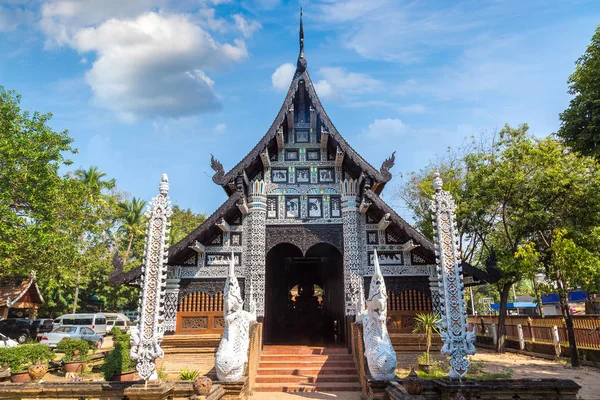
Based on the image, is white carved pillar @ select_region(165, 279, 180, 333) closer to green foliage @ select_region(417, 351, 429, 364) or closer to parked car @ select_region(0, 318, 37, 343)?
green foliage @ select_region(417, 351, 429, 364)

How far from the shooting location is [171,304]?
1085 cm

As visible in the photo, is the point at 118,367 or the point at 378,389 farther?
the point at 118,367

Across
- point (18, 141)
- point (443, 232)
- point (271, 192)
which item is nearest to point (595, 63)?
point (443, 232)

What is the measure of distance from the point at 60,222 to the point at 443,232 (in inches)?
692

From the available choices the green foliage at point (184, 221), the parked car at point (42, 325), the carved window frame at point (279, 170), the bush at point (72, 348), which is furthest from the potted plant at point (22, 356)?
the green foliage at point (184, 221)

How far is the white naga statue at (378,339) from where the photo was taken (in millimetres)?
7471

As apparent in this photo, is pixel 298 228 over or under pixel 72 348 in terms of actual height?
over

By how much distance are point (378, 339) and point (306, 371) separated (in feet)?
8.93

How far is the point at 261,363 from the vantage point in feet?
32.5

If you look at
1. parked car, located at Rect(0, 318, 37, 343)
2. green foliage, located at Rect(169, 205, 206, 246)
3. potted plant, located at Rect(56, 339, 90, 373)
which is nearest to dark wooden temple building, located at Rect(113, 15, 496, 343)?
potted plant, located at Rect(56, 339, 90, 373)

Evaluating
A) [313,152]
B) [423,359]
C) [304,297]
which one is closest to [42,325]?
[304,297]

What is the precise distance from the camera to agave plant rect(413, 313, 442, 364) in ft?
31.9

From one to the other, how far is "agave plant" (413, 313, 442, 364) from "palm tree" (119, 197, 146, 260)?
30088 millimetres

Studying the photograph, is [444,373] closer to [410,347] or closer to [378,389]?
[410,347]
